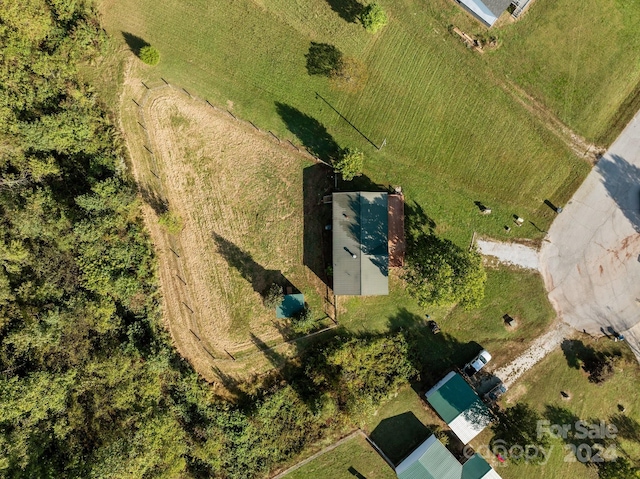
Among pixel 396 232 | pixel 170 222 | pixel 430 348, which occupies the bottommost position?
pixel 170 222

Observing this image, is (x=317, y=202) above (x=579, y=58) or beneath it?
beneath

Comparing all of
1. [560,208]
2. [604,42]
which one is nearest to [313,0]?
[604,42]

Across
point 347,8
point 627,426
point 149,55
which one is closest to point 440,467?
point 627,426

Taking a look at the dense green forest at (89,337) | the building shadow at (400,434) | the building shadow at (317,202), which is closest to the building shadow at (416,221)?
the building shadow at (317,202)

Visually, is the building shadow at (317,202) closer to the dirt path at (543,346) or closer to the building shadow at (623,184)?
the dirt path at (543,346)

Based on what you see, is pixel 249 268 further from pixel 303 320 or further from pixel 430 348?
pixel 430 348

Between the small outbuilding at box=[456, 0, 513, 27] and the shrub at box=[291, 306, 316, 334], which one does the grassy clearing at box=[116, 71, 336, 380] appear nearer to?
the shrub at box=[291, 306, 316, 334]
